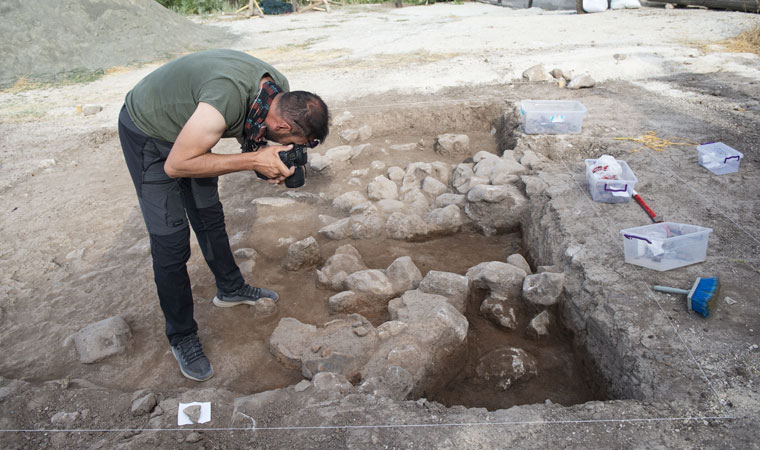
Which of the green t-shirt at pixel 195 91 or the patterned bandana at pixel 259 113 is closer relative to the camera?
the green t-shirt at pixel 195 91

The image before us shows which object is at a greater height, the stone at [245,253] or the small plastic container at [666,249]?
the small plastic container at [666,249]

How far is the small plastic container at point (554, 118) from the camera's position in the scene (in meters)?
4.21

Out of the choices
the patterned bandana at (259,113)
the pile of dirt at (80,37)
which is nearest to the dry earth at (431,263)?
the patterned bandana at (259,113)

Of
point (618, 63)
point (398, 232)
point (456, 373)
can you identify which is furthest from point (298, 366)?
point (618, 63)

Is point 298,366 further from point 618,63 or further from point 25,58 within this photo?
point 25,58

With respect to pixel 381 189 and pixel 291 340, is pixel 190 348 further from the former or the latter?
pixel 381 189

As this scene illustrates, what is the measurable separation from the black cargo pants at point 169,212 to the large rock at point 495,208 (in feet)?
6.35

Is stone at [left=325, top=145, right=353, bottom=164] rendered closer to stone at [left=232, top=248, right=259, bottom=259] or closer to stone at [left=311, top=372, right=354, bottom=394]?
stone at [left=232, top=248, right=259, bottom=259]

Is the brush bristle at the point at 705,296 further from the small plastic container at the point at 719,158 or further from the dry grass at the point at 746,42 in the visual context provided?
the dry grass at the point at 746,42

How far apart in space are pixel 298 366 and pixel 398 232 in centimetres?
143

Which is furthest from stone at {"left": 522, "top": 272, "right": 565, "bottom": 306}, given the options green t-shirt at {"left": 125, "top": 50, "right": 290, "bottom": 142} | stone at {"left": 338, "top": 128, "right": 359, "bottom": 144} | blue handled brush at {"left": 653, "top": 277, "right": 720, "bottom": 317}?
stone at {"left": 338, "top": 128, "right": 359, "bottom": 144}

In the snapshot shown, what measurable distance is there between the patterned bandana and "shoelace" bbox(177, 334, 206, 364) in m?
1.11

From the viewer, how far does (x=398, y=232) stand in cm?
350

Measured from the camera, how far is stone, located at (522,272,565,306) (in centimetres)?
258
